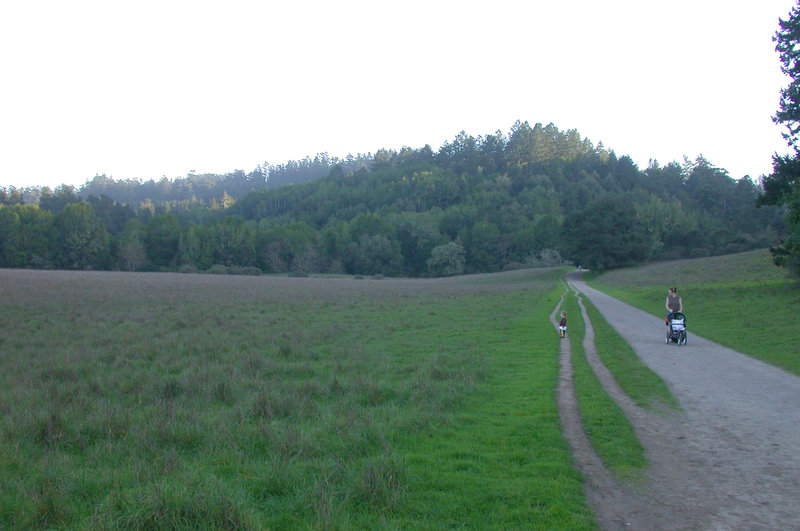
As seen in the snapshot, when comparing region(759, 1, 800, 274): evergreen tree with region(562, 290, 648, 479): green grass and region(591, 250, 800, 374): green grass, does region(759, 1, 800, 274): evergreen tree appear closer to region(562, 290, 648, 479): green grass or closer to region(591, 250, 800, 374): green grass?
region(591, 250, 800, 374): green grass

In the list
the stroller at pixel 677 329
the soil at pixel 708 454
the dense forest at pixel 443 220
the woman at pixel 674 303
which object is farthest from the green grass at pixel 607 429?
the dense forest at pixel 443 220

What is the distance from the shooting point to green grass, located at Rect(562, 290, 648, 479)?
667 cm

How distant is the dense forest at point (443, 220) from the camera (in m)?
96.1

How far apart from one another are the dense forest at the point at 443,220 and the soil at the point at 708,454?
6405cm

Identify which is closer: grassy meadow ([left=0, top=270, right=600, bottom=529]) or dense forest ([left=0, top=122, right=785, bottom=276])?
grassy meadow ([left=0, top=270, right=600, bottom=529])

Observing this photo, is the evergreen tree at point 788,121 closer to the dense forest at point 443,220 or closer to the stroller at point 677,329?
the stroller at point 677,329

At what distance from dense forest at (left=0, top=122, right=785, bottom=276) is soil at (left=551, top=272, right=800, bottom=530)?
210ft

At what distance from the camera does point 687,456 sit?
22.9ft

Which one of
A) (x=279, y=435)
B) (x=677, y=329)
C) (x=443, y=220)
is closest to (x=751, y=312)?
(x=677, y=329)

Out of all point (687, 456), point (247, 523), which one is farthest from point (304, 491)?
point (687, 456)

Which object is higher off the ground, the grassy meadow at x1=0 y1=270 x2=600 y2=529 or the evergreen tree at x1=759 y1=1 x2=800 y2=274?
the evergreen tree at x1=759 y1=1 x2=800 y2=274

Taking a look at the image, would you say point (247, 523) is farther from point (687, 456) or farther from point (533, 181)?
point (533, 181)

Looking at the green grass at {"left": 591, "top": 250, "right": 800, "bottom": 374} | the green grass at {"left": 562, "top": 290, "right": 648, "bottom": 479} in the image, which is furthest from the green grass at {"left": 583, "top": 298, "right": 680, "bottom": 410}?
the green grass at {"left": 591, "top": 250, "right": 800, "bottom": 374}

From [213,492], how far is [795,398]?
10.7 meters
